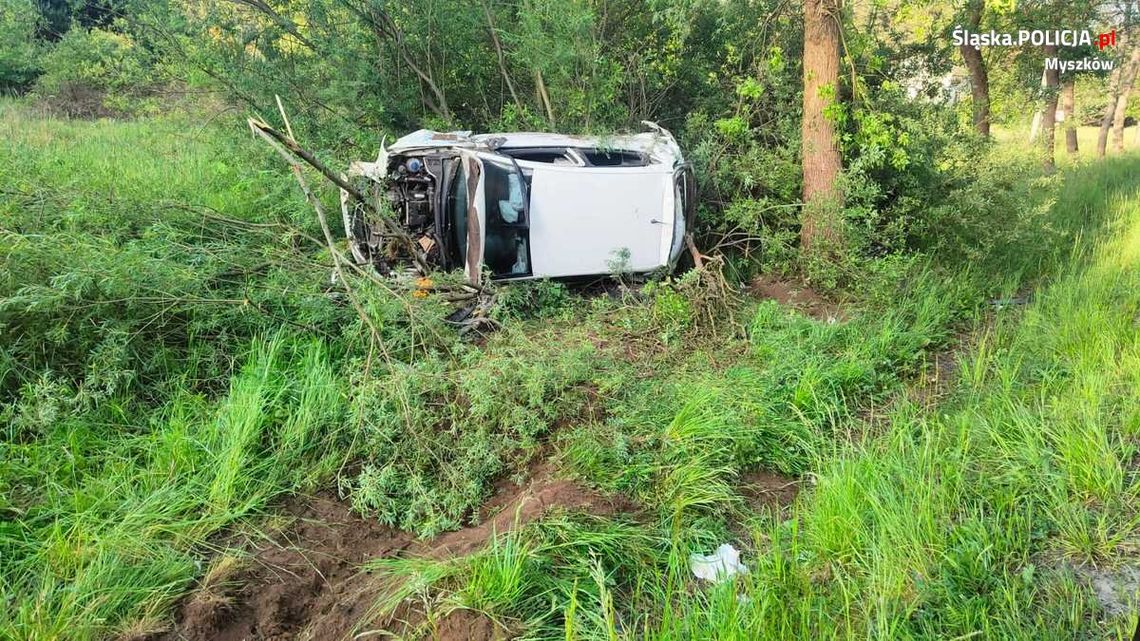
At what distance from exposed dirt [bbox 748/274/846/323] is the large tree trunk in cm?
43

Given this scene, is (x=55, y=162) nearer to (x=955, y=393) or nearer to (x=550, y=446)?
(x=550, y=446)

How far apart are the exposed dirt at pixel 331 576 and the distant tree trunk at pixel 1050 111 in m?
8.49

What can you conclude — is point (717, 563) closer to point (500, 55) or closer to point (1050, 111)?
point (500, 55)

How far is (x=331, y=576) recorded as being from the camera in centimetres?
268

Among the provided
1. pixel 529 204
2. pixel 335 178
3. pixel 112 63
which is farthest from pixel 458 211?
pixel 112 63

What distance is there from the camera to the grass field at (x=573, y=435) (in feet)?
7.67

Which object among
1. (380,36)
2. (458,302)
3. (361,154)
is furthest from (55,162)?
(458,302)

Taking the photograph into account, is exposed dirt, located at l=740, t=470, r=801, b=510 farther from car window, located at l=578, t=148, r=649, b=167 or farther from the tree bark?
the tree bark

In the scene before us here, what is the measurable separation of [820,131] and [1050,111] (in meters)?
8.97

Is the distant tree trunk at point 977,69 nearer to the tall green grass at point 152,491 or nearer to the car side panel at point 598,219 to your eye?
the car side panel at point 598,219

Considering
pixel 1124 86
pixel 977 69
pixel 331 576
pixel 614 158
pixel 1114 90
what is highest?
pixel 1124 86

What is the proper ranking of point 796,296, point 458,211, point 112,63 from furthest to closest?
point 112,63 < point 796,296 < point 458,211

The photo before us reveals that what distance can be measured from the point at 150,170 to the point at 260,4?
240 centimetres

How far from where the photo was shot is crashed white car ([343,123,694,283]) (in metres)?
5.16
